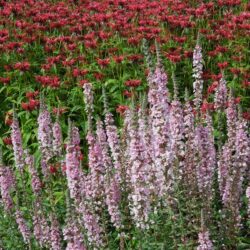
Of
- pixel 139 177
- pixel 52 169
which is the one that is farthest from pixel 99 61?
pixel 139 177

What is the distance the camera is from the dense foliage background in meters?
7.40

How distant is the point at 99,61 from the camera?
27.1ft

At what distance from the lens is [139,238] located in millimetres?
4902

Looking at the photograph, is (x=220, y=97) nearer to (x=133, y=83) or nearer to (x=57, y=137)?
(x=133, y=83)

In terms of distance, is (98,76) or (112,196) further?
(98,76)

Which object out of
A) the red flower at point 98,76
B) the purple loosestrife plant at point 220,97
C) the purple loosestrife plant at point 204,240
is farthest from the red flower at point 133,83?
the purple loosestrife plant at point 204,240

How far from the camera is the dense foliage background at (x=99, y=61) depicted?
24.3 feet

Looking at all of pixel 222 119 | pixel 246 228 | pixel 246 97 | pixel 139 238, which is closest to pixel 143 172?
pixel 139 238

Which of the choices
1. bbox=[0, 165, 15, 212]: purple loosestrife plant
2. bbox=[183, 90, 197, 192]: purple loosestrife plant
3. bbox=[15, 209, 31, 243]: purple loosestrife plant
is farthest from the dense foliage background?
bbox=[183, 90, 197, 192]: purple loosestrife plant

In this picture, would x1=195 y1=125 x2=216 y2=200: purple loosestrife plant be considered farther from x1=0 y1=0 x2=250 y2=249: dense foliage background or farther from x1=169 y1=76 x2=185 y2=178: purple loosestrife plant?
x1=0 y1=0 x2=250 y2=249: dense foliage background

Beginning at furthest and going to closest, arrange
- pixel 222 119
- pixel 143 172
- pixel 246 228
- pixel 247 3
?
pixel 247 3 → pixel 222 119 → pixel 246 228 → pixel 143 172

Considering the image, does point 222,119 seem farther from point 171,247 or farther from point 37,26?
point 37,26

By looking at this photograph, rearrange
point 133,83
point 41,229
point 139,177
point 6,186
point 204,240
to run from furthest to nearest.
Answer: point 133,83, point 6,186, point 41,229, point 139,177, point 204,240

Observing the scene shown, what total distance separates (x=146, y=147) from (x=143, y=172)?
37cm
